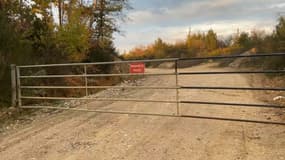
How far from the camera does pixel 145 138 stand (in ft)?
21.8

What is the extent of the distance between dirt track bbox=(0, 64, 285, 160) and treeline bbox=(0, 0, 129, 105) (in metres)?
3.60

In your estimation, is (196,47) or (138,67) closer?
(138,67)

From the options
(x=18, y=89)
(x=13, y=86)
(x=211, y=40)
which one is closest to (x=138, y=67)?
(x=18, y=89)

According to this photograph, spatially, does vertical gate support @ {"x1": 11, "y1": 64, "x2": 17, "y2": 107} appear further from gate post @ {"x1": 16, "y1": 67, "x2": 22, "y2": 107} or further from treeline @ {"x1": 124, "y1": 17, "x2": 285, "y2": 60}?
treeline @ {"x1": 124, "y1": 17, "x2": 285, "y2": 60}

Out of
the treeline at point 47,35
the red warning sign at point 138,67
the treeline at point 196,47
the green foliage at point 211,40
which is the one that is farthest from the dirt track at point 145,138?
the green foliage at point 211,40

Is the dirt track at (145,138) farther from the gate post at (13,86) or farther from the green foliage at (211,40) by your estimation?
the green foliage at (211,40)

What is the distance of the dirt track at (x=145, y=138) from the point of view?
5.72 m

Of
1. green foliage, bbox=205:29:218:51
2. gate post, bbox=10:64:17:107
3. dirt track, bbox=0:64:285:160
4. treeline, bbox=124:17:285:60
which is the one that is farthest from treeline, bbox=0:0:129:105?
green foliage, bbox=205:29:218:51

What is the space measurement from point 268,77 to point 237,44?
2255cm

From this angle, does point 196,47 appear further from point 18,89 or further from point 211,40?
point 18,89

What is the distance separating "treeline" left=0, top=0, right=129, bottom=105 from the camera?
1155cm

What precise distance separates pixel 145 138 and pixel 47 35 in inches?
424

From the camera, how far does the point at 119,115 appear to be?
892cm

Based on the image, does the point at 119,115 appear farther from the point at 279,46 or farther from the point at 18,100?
the point at 279,46
